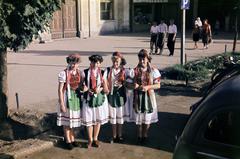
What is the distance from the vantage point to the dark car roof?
3781 millimetres

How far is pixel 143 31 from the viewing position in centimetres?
3691

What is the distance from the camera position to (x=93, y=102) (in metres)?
7.56

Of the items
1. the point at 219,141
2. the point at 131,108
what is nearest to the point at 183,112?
the point at 131,108

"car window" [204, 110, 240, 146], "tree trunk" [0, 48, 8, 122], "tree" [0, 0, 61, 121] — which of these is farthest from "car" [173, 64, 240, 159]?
"tree trunk" [0, 48, 8, 122]

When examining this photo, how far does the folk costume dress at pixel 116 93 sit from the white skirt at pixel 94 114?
5.8 inches

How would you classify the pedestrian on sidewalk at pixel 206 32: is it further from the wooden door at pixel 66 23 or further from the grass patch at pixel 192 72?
Result: the wooden door at pixel 66 23

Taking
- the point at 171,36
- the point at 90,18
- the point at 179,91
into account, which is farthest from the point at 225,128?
the point at 90,18

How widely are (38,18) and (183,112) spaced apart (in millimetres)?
4196

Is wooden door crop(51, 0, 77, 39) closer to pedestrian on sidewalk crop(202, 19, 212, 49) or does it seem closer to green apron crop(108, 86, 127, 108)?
pedestrian on sidewalk crop(202, 19, 212, 49)

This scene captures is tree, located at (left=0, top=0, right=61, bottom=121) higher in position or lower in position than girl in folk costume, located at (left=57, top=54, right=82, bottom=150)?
higher

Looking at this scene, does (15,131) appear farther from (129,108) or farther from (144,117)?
(144,117)

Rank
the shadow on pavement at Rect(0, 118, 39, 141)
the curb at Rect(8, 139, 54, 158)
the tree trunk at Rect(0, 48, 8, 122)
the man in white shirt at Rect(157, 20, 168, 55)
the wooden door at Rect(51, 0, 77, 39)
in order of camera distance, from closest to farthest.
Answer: the curb at Rect(8, 139, 54, 158) < the shadow on pavement at Rect(0, 118, 39, 141) < the tree trunk at Rect(0, 48, 8, 122) < the man in white shirt at Rect(157, 20, 168, 55) < the wooden door at Rect(51, 0, 77, 39)

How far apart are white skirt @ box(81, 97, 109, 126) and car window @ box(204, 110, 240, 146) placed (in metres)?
3.90

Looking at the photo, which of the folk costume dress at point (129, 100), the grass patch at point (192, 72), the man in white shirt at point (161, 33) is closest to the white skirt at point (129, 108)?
the folk costume dress at point (129, 100)
